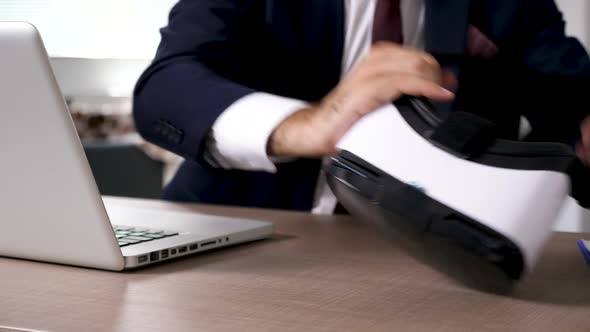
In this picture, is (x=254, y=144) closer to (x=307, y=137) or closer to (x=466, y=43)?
(x=307, y=137)

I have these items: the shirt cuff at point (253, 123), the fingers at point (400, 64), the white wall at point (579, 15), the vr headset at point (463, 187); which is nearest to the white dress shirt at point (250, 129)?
the shirt cuff at point (253, 123)

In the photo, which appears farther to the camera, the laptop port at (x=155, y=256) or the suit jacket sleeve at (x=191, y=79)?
the suit jacket sleeve at (x=191, y=79)

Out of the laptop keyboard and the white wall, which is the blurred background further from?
the laptop keyboard

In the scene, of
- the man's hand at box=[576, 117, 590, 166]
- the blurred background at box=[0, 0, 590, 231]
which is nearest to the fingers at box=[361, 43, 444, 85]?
the blurred background at box=[0, 0, 590, 231]

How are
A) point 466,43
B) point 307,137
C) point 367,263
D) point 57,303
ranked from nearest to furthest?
point 57,303
point 367,263
point 307,137
point 466,43

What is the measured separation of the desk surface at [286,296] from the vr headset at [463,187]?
0.12ft

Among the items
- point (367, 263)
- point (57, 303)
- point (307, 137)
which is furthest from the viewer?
point (307, 137)

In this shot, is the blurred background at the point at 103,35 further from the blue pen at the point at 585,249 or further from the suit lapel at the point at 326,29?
the suit lapel at the point at 326,29

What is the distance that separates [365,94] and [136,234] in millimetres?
240

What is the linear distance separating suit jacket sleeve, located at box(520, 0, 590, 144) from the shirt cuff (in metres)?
0.44

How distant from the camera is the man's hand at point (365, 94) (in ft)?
2.05

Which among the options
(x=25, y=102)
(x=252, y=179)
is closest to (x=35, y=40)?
(x=25, y=102)

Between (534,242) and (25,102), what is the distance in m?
0.36

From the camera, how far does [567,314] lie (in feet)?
1.74
